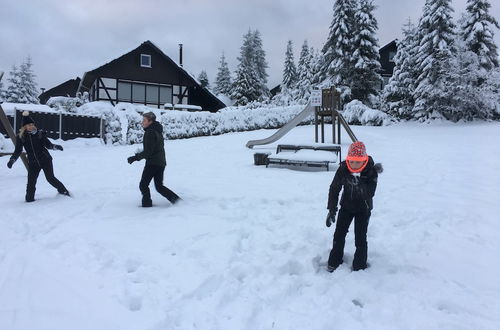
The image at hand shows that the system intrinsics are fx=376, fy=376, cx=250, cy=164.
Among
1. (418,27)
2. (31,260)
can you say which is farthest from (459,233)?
(418,27)

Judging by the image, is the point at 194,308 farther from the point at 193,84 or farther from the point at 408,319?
the point at 193,84

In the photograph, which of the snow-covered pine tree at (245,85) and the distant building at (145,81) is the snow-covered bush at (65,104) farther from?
the snow-covered pine tree at (245,85)

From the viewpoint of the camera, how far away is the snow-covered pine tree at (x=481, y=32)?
77.8 feet

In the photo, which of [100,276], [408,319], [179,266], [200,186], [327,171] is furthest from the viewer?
[327,171]

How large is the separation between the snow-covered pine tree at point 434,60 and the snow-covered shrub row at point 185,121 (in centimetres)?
709

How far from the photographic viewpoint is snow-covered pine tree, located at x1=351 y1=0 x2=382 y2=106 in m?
25.7

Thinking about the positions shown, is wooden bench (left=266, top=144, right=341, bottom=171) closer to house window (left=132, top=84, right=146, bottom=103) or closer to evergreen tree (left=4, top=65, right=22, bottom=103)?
house window (left=132, top=84, right=146, bottom=103)

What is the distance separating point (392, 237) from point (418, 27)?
79.9 feet

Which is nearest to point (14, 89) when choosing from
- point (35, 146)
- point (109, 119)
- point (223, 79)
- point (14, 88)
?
point (14, 88)

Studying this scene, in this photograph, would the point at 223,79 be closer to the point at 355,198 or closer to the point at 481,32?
the point at 481,32

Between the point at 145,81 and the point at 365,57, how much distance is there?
17912 millimetres

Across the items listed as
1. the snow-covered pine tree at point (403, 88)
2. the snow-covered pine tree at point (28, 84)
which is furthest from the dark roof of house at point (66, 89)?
the snow-covered pine tree at point (403, 88)

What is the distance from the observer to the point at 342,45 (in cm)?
2642

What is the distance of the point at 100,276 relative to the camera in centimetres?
408
